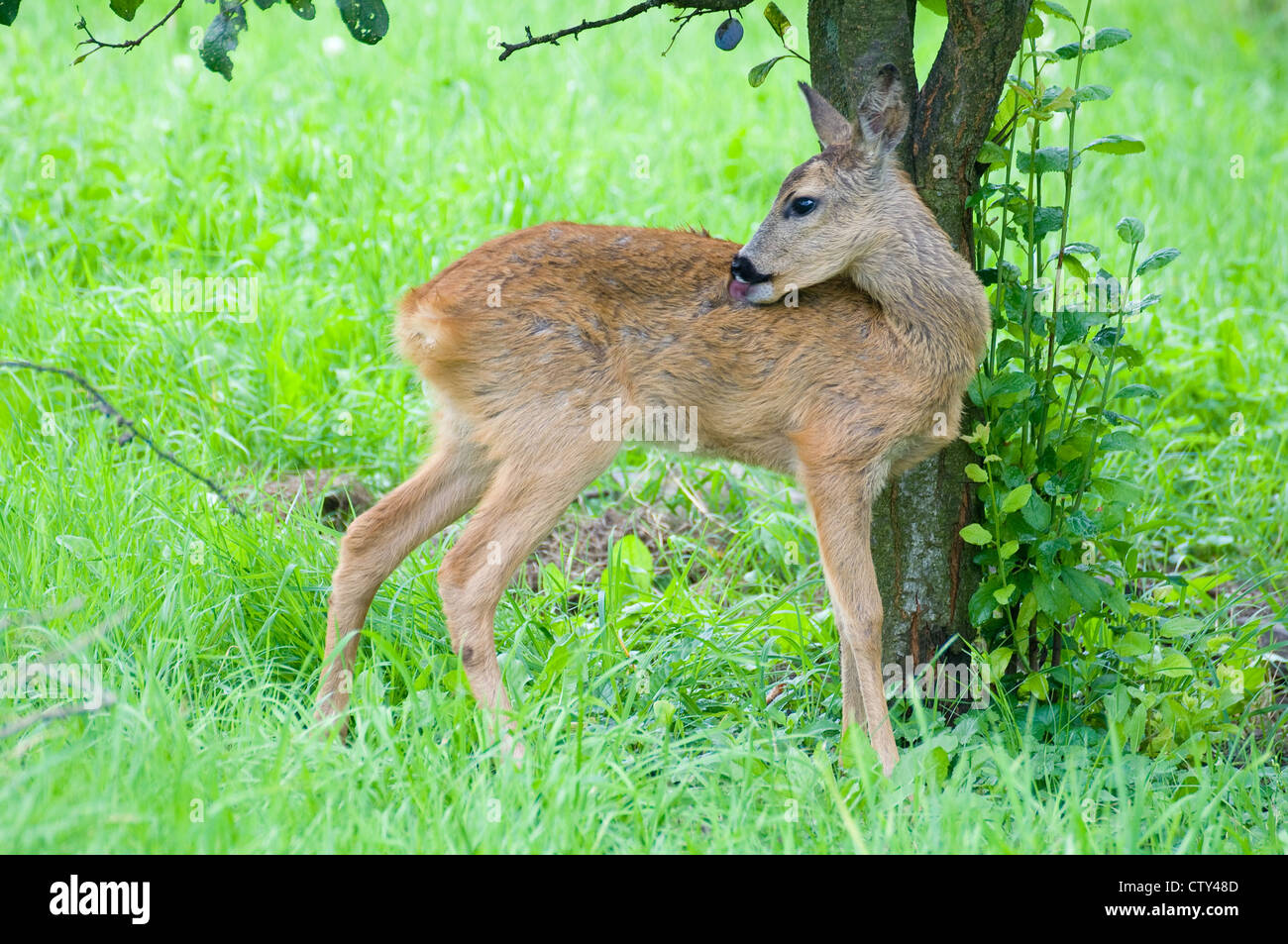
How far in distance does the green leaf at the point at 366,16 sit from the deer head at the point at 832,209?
115cm

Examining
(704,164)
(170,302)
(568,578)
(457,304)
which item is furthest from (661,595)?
(704,164)

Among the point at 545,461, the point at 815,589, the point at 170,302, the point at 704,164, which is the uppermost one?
the point at 704,164

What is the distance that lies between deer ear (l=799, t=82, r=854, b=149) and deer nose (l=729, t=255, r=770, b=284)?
0.44 meters

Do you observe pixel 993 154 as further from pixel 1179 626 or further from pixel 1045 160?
pixel 1179 626

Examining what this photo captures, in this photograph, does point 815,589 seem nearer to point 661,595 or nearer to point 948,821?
point 661,595

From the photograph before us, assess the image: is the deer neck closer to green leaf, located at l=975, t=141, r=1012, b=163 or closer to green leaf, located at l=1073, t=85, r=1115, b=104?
green leaf, located at l=975, t=141, r=1012, b=163

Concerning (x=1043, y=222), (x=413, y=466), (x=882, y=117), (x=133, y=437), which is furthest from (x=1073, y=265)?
(x=133, y=437)

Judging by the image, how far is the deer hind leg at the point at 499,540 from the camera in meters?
3.69

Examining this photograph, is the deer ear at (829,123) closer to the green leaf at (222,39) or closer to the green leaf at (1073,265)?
the green leaf at (1073,265)

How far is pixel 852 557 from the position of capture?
3773mm

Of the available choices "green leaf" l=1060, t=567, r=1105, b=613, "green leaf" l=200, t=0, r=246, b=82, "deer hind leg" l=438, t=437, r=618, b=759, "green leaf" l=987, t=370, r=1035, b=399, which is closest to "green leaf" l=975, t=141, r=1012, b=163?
"green leaf" l=987, t=370, r=1035, b=399

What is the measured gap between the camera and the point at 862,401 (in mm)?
3781

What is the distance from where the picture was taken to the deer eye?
12.5ft

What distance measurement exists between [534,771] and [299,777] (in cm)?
55
